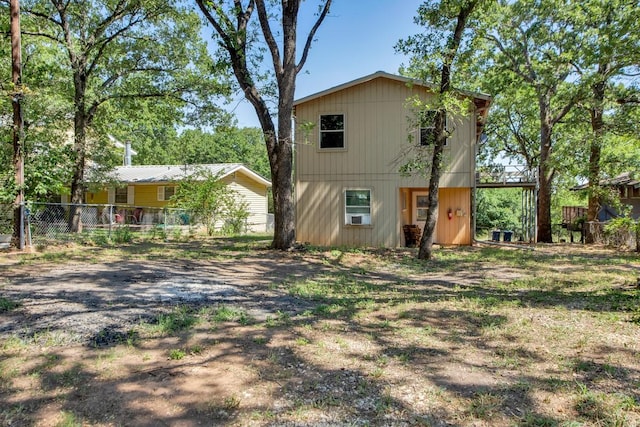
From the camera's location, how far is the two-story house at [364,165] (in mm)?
13648

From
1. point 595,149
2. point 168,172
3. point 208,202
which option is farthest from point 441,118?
point 168,172

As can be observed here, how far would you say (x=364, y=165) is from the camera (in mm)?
14070

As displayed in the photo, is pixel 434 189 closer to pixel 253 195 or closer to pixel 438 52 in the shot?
pixel 438 52

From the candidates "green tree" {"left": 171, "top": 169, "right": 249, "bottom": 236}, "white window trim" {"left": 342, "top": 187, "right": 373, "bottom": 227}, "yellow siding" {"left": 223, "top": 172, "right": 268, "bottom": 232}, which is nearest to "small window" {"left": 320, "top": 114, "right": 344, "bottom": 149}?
"white window trim" {"left": 342, "top": 187, "right": 373, "bottom": 227}

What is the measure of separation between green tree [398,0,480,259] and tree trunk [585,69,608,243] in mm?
7503

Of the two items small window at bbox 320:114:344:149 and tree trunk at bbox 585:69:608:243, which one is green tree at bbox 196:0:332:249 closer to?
small window at bbox 320:114:344:149

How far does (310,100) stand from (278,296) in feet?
32.2

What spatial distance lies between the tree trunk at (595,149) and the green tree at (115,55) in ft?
46.6

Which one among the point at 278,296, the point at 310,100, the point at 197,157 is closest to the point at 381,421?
the point at 278,296

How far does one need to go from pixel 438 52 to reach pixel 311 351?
8.82 metres

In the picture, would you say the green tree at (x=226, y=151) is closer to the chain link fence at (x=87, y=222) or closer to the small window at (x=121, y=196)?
the small window at (x=121, y=196)

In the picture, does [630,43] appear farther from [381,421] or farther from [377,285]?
[381,421]

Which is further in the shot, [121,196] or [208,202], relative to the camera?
[121,196]

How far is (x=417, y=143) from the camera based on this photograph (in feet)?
44.8
